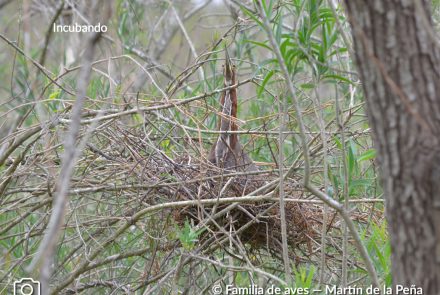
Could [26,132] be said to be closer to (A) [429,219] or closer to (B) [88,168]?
(B) [88,168]

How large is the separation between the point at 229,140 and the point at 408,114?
1.56 m

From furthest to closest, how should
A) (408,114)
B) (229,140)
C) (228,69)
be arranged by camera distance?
(229,140) → (228,69) → (408,114)

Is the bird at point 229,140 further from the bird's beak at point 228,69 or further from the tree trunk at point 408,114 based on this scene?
the tree trunk at point 408,114

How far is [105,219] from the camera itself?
273cm

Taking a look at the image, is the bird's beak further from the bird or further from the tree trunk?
the tree trunk

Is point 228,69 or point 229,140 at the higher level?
point 228,69

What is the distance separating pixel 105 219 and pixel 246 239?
60 cm

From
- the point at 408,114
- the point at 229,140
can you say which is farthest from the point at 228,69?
the point at 408,114

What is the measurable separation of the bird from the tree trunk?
4.55 ft

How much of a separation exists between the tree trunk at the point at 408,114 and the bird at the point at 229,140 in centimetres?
139

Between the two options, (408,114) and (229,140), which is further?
(229,140)

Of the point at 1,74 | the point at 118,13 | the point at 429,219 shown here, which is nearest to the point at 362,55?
the point at 429,219

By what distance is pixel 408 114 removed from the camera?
1.33 meters

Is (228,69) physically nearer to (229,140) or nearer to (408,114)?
(229,140)
